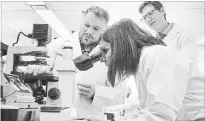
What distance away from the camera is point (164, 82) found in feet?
3.76

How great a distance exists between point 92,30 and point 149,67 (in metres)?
1.41

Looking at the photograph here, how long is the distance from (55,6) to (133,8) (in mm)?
1084

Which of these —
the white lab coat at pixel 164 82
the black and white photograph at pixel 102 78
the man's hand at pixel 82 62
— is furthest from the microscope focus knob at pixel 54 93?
the white lab coat at pixel 164 82

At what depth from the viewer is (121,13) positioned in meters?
3.71

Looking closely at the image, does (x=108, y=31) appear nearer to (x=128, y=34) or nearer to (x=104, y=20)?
(x=128, y=34)

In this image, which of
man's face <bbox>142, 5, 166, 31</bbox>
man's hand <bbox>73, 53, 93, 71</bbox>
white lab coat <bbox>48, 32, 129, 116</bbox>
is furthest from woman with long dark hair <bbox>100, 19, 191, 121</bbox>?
man's face <bbox>142, 5, 166, 31</bbox>

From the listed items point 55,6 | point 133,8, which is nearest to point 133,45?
point 133,8

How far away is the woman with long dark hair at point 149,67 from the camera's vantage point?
44.8 inches

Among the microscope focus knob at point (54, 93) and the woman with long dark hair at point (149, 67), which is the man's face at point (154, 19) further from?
the microscope focus knob at point (54, 93)

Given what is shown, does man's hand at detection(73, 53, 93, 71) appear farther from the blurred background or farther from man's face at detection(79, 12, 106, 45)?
the blurred background

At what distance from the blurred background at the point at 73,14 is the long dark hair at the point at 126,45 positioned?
1.92 meters

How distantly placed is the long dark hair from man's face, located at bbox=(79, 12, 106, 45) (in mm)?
1098

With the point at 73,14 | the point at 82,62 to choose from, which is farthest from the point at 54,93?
the point at 73,14

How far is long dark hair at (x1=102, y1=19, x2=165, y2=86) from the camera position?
1.34 m
